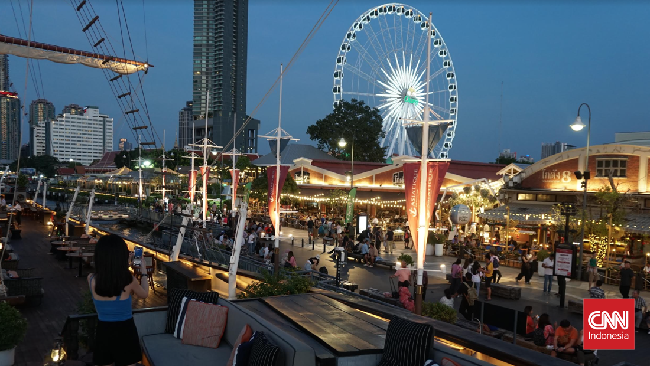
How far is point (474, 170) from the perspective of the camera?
32875mm

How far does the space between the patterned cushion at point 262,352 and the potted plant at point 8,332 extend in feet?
14.1

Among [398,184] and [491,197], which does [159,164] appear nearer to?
[398,184]

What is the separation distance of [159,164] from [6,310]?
46.6 metres

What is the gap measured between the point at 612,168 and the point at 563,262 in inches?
389

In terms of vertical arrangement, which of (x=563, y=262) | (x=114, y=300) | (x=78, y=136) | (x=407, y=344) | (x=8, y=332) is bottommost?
(x=8, y=332)

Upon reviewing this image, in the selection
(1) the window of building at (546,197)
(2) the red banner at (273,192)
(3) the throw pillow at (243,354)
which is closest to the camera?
(3) the throw pillow at (243,354)

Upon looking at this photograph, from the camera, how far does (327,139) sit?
194 feet

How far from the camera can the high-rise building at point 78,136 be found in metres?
159

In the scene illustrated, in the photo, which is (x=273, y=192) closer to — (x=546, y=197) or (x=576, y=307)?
(x=576, y=307)

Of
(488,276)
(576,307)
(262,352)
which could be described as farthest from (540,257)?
(262,352)

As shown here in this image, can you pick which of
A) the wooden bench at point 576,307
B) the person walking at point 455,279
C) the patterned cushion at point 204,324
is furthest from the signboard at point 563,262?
the patterned cushion at point 204,324

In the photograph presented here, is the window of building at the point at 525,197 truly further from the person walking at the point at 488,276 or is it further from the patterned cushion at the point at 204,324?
the patterned cushion at the point at 204,324

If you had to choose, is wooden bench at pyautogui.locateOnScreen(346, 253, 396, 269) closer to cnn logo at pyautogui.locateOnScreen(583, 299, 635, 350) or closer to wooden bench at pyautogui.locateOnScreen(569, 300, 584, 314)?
wooden bench at pyautogui.locateOnScreen(569, 300, 584, 314)

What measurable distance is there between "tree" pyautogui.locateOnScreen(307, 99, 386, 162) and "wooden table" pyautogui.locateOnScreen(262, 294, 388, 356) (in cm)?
5235
